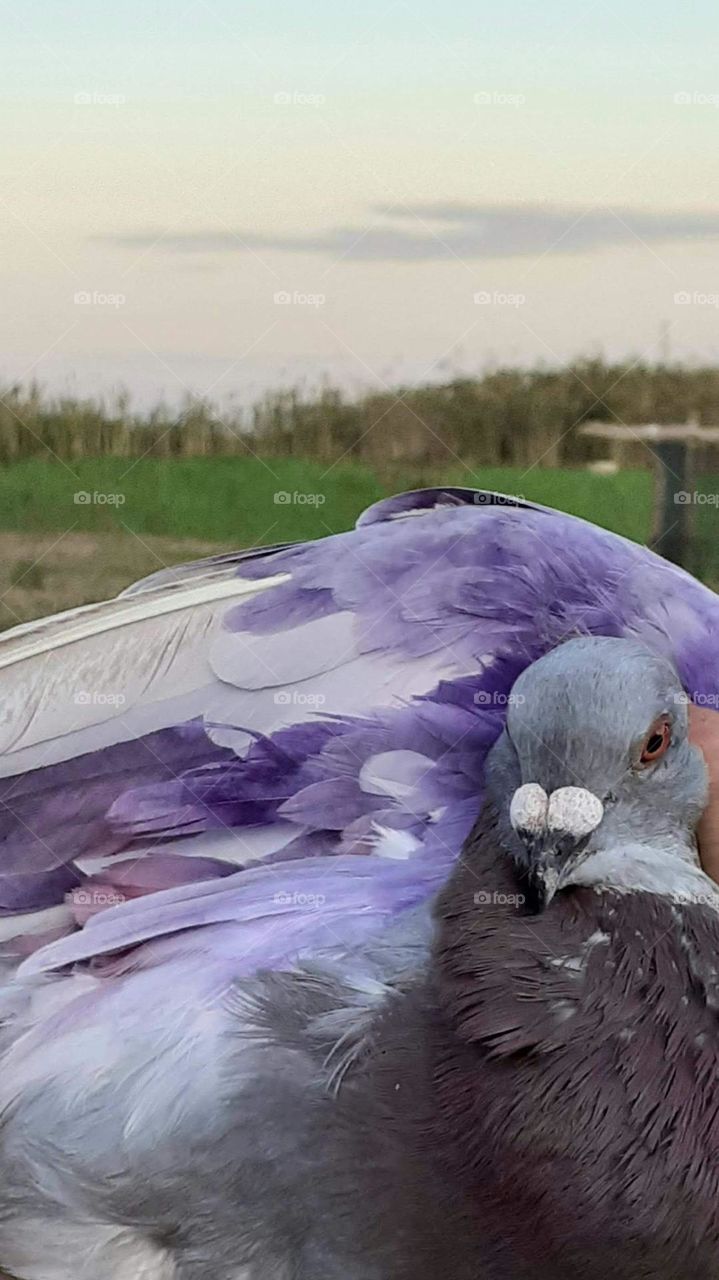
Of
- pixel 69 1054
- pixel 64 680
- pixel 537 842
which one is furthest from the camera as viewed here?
pixel 64 680

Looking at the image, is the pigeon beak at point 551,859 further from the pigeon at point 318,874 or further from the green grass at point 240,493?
the green grass at point 240,493

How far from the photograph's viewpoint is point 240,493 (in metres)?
1.39

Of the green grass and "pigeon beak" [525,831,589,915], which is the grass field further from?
"pigeon beak" [525,831,589,915]

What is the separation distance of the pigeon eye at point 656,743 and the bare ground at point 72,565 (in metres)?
0.49


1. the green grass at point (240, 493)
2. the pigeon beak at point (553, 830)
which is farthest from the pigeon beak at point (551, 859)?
the green grass at point (240, 493)

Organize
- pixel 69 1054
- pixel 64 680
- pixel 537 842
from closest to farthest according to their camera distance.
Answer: pixel 537 842 < pixel 69 1054 < pixel 64 680

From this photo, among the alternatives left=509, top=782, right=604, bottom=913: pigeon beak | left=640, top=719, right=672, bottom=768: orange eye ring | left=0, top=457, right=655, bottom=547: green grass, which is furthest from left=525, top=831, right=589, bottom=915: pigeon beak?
left=0, top=457, right=655, bottom=547: green grass

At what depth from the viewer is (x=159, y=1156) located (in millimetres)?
1190

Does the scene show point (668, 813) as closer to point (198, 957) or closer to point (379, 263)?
point (198, 957)

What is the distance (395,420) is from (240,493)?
0.58ft

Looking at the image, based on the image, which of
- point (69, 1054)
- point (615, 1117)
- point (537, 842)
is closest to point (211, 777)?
point (69, 1054)

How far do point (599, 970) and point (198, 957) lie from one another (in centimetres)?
40

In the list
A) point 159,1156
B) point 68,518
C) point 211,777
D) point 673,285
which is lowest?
point 159,1156

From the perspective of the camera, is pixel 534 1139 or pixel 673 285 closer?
pixel 534 1139
